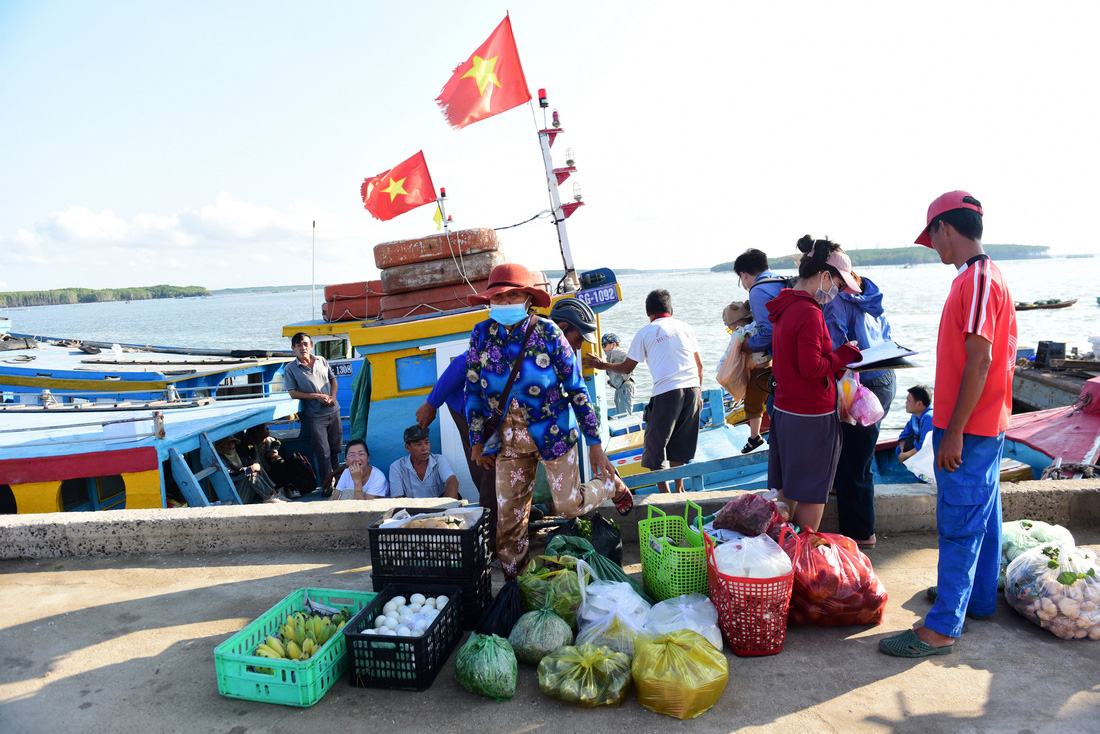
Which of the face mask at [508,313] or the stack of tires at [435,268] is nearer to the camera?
the face mask at [508,313]

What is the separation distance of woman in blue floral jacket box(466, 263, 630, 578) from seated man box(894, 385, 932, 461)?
418 cm

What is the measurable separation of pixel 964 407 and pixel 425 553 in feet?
8.50

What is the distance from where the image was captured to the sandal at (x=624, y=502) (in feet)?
13.0

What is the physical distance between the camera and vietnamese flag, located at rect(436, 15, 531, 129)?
8.29 metres

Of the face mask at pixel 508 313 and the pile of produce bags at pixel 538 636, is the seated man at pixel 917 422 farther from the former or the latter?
the pile of produce bags at pixel 538 636

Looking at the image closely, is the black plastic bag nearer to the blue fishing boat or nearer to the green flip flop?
the green flip flop

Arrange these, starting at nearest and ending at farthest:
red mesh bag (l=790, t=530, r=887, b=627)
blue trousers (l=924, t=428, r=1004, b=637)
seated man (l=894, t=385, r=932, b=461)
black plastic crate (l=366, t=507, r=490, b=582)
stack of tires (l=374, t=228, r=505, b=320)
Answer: blue trousers (l=924, t=428, r=1004, b=637), red mesh bag (l=790, t=530, r=887, b=627), black plastic crate (l=366, t=507, r=490, b=582), seated man (l=894, t=385, r=932, b=461), stack of tires (l=374, t=228, r=505, b=320)

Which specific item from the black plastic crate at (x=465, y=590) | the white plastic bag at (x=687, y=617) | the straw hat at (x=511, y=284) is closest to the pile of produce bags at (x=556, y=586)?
the black plastic crate at (x=465, y=590)

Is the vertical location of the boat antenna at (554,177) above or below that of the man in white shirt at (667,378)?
above

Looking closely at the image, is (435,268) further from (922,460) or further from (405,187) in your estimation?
(922,460)

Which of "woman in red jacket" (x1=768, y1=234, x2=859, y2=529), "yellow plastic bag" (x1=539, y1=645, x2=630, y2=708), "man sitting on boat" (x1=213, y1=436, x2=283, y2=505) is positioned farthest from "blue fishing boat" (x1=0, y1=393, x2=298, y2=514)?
"woman in red jacket" (x1=768, y1=234, x2=859, y2=529)

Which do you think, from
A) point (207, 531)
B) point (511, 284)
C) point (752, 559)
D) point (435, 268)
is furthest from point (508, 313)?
point (435, 268)

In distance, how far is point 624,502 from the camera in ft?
13.3

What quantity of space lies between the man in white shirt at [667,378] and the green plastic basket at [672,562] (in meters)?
1.87
